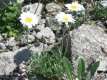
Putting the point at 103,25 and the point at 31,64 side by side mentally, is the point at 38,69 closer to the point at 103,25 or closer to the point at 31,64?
the point at 31,64

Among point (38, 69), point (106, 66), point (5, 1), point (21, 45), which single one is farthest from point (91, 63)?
point (5, 1)

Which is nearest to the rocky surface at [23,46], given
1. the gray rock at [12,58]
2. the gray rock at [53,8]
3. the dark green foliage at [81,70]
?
the gray rock at [12,58]

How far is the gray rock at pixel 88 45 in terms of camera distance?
4.13m

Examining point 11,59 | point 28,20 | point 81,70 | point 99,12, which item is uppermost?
point 28,20

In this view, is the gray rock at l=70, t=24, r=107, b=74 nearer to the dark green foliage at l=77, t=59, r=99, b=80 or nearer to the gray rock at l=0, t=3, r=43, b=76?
the dark green foliage at l=77, t=59, r=99, b=80

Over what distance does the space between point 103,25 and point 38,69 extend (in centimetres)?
101

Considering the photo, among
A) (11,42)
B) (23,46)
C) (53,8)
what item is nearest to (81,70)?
(23,46)

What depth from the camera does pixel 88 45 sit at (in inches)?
165

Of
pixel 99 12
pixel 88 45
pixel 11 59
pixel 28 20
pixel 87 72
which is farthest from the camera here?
pixel 99 12

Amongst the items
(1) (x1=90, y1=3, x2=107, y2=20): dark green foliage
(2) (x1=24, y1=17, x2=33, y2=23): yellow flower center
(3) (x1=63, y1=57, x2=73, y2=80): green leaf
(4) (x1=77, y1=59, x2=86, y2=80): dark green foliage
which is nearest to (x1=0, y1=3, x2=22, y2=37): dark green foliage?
(2) (x1=24, y1=17, x2=33, y2=23): yellow flower center

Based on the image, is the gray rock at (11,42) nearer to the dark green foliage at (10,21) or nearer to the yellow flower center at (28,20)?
the dark green foliage at (10,21)

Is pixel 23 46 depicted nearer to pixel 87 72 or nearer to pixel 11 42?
pixel 11 42

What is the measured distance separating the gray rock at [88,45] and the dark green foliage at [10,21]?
718 mm

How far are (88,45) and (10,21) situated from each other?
995 millimetres
